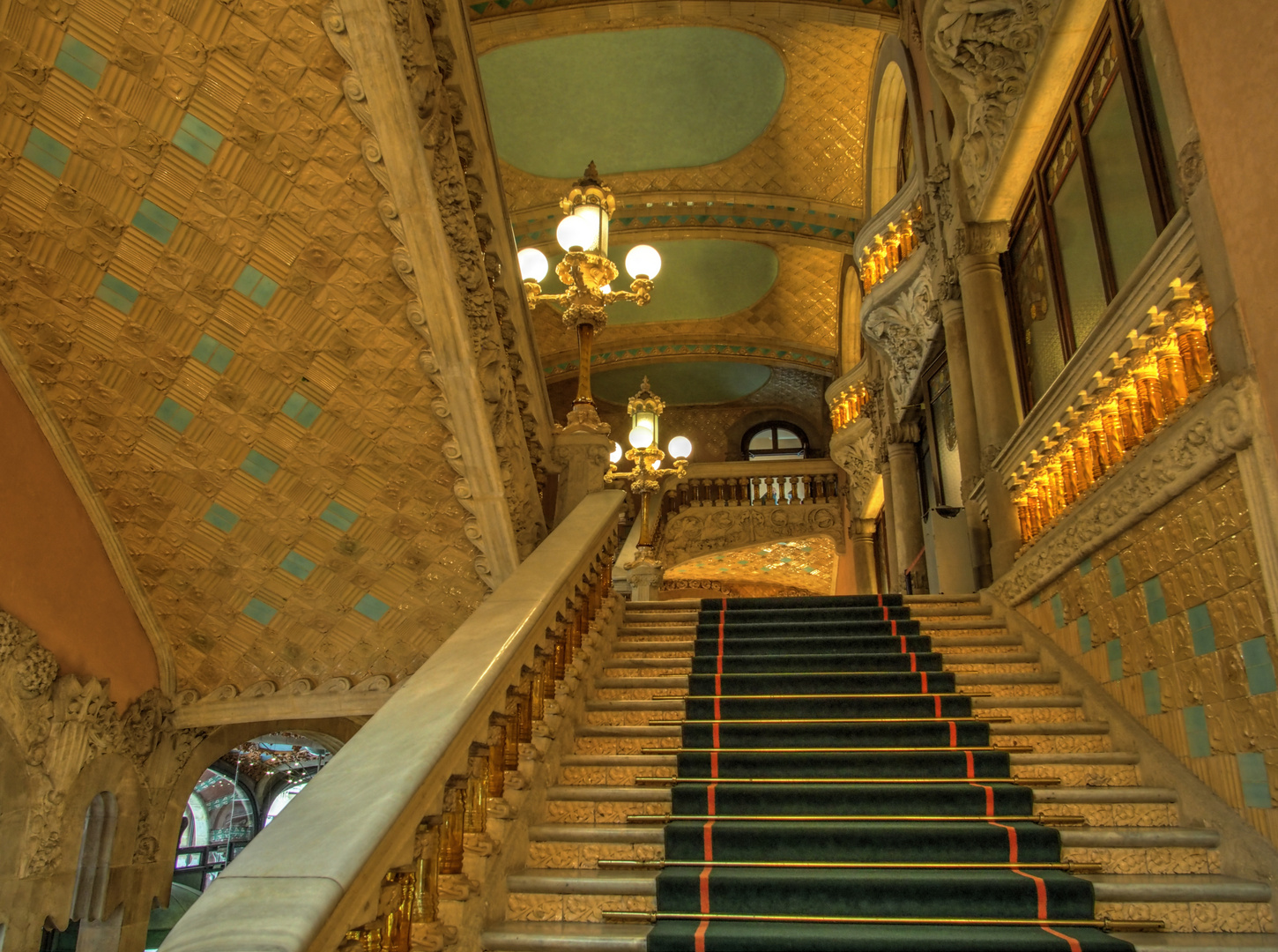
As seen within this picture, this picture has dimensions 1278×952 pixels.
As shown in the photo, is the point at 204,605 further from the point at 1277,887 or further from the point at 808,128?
the point at 808,128

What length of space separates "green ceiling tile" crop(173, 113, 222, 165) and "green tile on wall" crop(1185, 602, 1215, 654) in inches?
190

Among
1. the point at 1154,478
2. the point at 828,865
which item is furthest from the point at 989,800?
the point at 1154,478

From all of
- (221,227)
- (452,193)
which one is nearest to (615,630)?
(452,193)

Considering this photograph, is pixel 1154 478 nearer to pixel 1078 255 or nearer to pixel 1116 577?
pixel 1116 577

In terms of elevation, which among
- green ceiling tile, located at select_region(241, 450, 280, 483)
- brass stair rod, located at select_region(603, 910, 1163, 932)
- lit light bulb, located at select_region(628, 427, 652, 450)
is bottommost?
brass stair rod, located at select_region(603, 910, 1163, 932)

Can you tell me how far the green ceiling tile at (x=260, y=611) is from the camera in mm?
6172

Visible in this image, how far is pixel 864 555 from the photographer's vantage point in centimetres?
1437

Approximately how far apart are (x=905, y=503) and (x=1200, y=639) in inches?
304

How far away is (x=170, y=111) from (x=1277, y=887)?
5.50 metres

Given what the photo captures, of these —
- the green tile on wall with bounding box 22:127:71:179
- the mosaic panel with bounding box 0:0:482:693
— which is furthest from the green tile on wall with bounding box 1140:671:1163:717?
the green tile on wall with bounding box 22:127:71:179

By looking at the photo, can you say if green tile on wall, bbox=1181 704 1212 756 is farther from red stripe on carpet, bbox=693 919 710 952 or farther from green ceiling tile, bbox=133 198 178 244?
green ceiling tile, bbox=133 198 178 244

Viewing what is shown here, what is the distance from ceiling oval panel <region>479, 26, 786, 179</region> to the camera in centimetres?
1088

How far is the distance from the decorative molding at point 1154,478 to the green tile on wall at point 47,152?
518cm

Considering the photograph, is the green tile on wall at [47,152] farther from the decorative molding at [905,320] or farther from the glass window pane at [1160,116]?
the decorative molding at [905,320]
